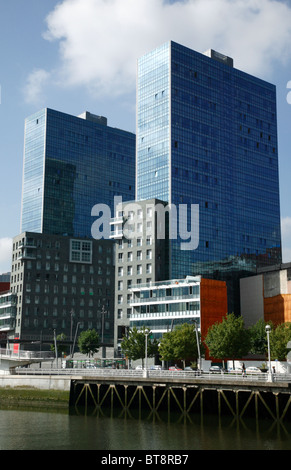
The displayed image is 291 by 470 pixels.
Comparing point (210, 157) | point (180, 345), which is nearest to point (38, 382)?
point (180, 345)

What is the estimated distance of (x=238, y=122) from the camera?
184000 millimetres

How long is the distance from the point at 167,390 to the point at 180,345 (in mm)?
33953

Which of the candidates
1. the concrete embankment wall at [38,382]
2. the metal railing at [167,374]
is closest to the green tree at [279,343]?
the metal railing at [167,374]

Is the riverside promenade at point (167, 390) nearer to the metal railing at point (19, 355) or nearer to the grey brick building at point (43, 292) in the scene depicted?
the metal railing at point (19, 355)


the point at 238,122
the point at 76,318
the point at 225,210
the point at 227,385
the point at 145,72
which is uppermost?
the point at 145,72

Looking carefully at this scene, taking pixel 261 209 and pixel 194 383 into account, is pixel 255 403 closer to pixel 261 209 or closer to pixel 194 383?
pixel 194 383

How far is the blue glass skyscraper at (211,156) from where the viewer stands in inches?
6432

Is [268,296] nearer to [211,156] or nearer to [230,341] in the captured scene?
[230,341]

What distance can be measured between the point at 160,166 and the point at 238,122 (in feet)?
117

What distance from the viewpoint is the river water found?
50125 mm

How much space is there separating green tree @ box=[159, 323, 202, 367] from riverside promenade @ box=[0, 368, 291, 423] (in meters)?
28.5
